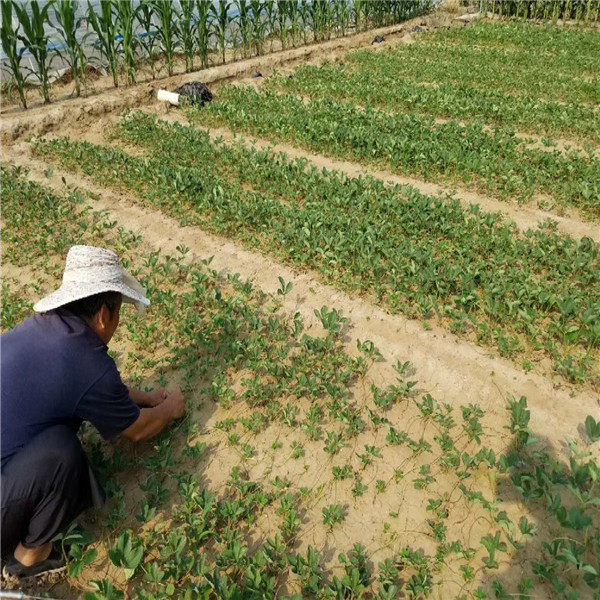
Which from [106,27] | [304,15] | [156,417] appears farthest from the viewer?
[304,15]

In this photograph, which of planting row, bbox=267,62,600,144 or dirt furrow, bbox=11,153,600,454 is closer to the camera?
dirt furrow, bbox=11,153,600,454

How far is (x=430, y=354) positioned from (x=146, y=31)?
12338 mm

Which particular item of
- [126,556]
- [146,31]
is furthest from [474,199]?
[146,31]

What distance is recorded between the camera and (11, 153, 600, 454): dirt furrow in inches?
137

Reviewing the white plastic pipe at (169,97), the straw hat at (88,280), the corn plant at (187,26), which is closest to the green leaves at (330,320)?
the straw hat at (88,280)

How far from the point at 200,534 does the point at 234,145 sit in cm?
651

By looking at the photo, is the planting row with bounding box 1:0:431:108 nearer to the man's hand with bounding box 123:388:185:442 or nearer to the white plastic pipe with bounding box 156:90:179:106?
the white plastic pipe with bounding box 156:90:179:106

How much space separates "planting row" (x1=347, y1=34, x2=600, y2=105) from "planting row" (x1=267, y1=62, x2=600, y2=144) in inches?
18.5

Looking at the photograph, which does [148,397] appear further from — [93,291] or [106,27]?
[106,27]

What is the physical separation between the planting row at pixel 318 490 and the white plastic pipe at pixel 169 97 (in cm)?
758

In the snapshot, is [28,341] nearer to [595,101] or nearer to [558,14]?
[595,101]

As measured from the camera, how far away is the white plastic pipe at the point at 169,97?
10.3m

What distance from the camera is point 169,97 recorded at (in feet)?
33.9

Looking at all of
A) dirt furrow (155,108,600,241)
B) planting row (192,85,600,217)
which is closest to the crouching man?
dirt furrow (155,108,600,241)
